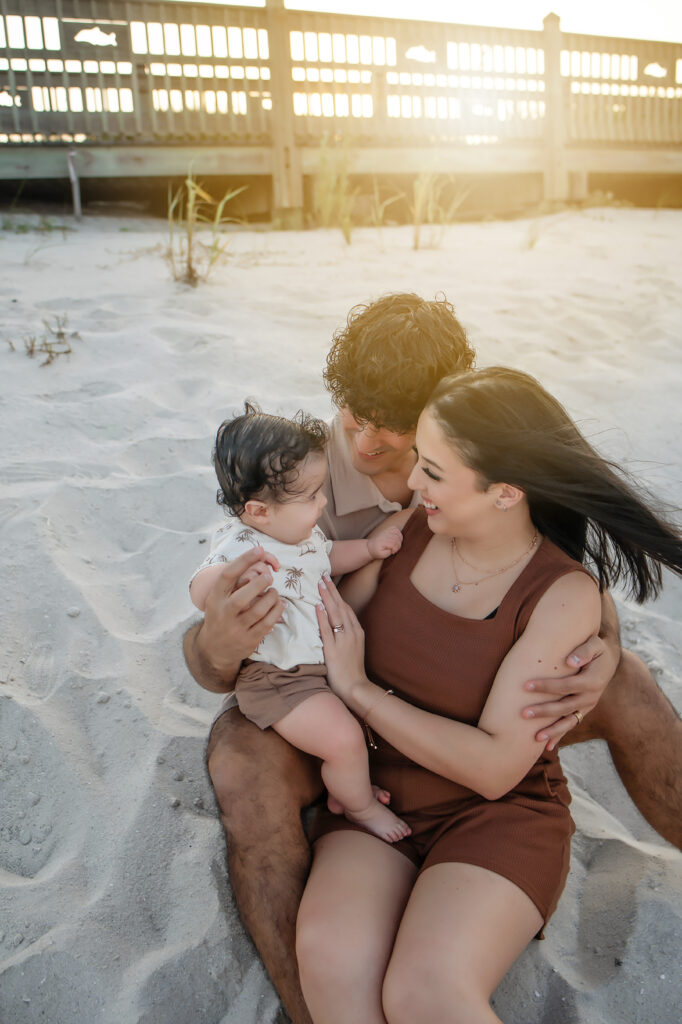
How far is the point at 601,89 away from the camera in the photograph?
885 cm

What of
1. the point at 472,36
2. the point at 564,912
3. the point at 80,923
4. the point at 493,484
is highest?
the point at 472,36

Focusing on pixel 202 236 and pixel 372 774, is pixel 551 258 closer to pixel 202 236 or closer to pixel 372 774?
pixel 202 236

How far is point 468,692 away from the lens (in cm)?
180

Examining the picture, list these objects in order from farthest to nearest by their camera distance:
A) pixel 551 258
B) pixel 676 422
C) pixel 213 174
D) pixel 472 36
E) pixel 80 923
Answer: pixel 472 36 → pixel 213 174 → pixel 551 258 → pixel 676 422 → pixel 80 923

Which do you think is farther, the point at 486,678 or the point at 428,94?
the point at 428,94

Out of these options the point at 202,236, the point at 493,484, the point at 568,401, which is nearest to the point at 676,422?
the point at 568,401

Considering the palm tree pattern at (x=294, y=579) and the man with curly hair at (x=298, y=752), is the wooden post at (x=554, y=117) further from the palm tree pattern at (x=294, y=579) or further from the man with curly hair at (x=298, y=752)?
the palm tree pattern at (x=294, y=579)

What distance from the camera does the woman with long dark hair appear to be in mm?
1568

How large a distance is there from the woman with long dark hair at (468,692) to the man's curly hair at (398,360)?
0.45 ft

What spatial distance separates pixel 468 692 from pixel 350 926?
520 millimetres

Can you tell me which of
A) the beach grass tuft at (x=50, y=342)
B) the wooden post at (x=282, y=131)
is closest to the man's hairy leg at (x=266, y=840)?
the beach grass tuft at (x=50, y=342)

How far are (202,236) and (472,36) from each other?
3.58 metres

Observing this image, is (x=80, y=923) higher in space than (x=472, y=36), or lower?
lower

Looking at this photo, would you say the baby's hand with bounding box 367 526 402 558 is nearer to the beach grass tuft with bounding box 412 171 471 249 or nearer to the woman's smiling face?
the woman's smiling face
